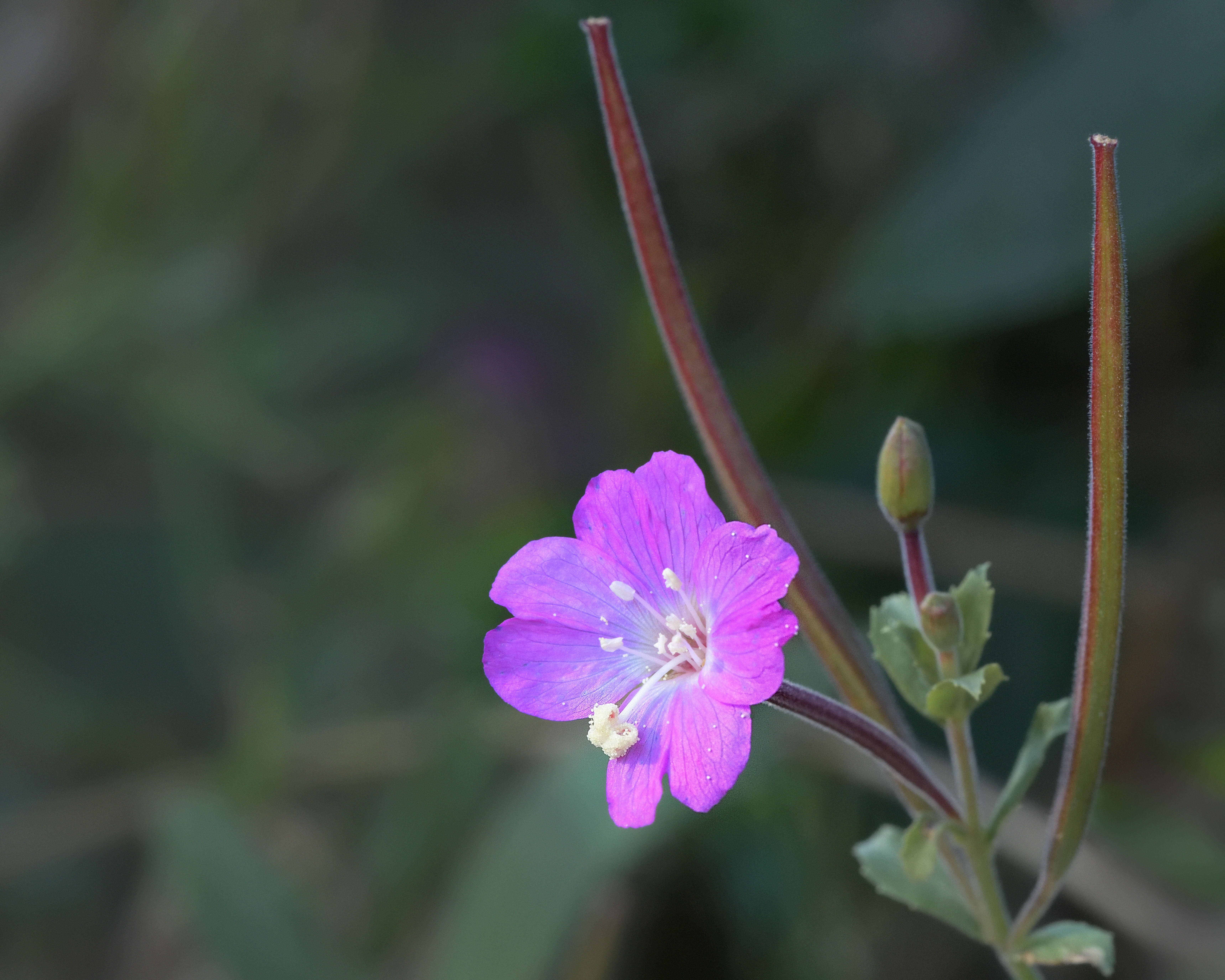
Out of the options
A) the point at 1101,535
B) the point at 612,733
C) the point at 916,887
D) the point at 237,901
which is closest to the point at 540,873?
the point at 237,901

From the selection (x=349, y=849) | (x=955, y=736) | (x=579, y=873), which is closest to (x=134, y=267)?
(x=349, y=849)

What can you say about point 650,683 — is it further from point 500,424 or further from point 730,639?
point 500,424

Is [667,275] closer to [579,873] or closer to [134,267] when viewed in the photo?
[579,873]

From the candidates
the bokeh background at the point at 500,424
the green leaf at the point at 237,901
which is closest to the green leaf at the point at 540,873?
the bokeh background at the point at 500,424

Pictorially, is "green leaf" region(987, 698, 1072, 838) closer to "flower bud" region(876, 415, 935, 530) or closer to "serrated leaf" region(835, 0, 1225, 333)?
"flower bud" region(876, 415, 935, 530)

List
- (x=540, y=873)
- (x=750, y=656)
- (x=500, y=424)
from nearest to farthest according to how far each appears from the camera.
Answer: (x=750, y=656) → (x=540, y=873) → (x=500, y=424)

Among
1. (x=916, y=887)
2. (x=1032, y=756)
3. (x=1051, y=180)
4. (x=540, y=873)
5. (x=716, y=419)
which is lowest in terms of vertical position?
(x=540, y=873)

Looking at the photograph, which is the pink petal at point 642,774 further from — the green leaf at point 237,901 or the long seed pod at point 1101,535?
the green leaf at point 237,901
